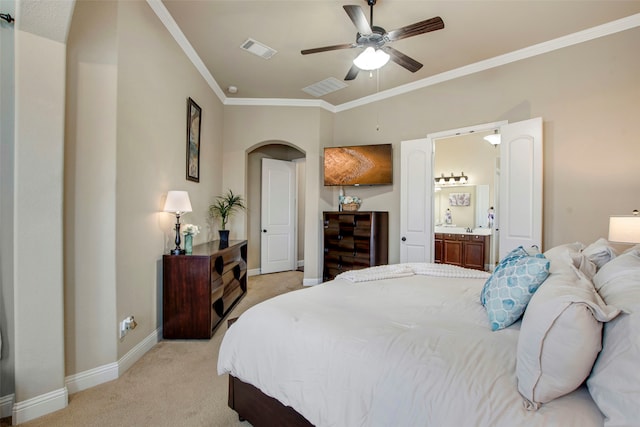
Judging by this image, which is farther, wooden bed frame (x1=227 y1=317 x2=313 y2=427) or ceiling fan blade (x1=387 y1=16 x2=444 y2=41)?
ceiling fan blade (x1=387 y1=16 x2=444 y2=41)

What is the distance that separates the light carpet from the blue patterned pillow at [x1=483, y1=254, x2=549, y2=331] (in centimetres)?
147

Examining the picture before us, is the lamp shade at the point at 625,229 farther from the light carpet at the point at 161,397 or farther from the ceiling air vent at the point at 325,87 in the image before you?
the ceiling air vent at the point at 325,87

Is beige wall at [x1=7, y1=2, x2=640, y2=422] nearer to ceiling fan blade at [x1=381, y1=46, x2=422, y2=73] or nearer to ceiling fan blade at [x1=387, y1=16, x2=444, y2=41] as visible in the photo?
ceiling fan blade at [x1=381, y1=46, x2=422, y2=73]

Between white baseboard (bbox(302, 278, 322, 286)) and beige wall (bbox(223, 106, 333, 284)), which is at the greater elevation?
beige wall (bbox(223, 106, 333, 284))

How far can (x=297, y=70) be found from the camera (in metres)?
3.81

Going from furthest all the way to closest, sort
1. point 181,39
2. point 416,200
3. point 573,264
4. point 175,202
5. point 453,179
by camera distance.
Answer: point 453,179, point 416,200, point 181,39, point 175,202, point 573,264

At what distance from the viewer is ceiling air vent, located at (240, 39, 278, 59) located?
10.6 feet

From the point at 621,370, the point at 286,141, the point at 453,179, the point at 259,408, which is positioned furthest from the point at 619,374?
the point at 453,179

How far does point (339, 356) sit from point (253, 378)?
1.75 ft

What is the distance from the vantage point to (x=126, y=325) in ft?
7.38

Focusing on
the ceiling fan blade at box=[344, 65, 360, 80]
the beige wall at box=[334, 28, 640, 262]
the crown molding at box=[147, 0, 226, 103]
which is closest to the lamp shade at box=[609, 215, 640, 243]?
the beige wall at box=[334, 28, 640, 262]

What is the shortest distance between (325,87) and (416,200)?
2095mm

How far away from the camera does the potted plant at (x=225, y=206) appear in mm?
4215

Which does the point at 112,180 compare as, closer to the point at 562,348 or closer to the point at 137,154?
the point at 137,154
